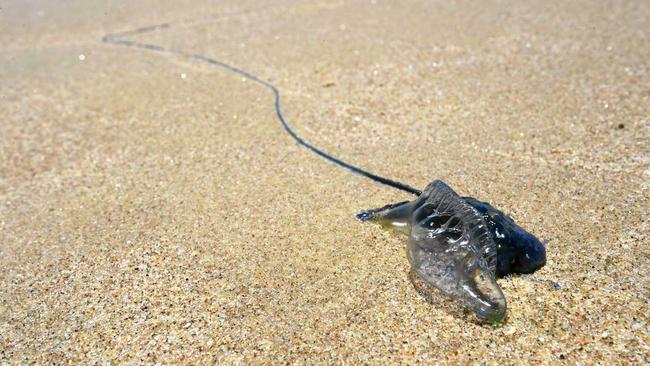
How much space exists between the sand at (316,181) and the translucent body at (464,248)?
6 cm

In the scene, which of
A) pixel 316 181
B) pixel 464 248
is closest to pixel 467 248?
pixel 464 248

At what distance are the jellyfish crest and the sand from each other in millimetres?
59

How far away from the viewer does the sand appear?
174 cm

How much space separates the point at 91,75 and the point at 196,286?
2.21 m

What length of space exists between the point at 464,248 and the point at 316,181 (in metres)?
0.82

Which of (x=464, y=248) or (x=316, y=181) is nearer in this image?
(x=464, y=248)

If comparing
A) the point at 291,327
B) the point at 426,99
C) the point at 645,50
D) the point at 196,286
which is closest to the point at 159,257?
the point at 196,286

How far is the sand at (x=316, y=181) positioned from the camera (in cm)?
174

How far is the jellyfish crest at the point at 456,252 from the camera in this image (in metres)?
1.75

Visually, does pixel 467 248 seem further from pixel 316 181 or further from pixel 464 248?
pixel 316 181

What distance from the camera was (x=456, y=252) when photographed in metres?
1.83

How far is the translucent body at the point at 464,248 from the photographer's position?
Answer: 5.79 feet

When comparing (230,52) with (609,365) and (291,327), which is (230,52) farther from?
(609,365)

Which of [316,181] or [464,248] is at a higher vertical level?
[464,248]
